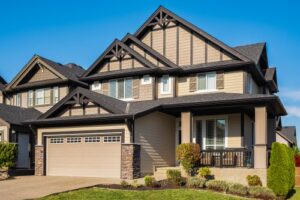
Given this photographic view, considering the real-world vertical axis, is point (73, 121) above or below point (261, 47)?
below

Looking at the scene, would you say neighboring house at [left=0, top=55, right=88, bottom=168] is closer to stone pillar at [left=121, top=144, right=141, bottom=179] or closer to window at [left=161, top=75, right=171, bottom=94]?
window at [left=161, top=75, right=171, bottom=94]

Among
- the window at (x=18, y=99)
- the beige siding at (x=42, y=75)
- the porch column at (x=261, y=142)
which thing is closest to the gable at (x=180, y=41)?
the porch column at (x=261, y=142)

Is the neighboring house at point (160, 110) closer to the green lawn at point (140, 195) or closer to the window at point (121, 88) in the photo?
the window at point (121, 88)

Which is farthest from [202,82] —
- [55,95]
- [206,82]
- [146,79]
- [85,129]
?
[55,95]

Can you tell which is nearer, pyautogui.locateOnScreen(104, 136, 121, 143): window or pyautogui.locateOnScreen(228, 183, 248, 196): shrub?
pyautogui.locateOnScreen(228, 183, 248, 196): shrub

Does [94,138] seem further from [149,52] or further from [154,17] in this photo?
[154,17]

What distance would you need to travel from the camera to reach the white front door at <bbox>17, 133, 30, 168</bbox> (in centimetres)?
2514

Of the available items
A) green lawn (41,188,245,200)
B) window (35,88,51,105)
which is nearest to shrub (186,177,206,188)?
green lawn (41,188,245,200)

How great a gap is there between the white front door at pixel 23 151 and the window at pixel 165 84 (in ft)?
32.1

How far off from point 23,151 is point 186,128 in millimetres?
11757

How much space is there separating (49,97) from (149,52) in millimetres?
9438

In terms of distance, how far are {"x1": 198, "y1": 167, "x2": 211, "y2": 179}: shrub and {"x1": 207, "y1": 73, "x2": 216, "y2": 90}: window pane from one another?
20.7 feet

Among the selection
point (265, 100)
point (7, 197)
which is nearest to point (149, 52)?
point (265, 100)

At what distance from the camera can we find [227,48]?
22.6 m
